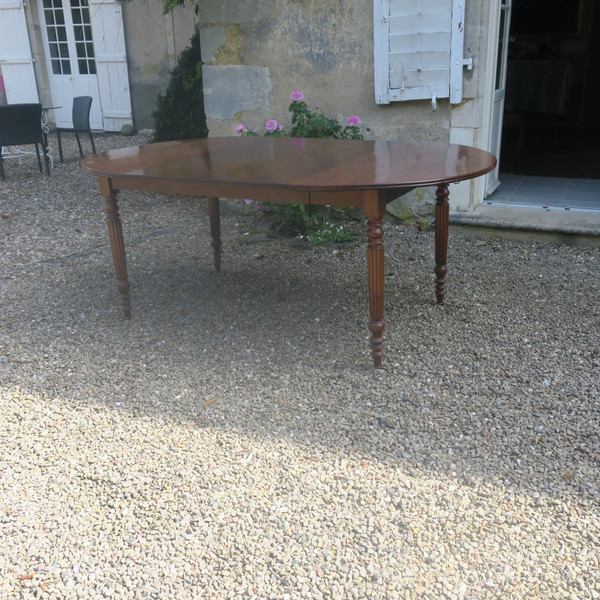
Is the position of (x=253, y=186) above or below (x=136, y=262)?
above

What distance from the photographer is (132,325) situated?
140 inches

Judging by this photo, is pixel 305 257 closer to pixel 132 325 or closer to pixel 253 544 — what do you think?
pixel 132 325

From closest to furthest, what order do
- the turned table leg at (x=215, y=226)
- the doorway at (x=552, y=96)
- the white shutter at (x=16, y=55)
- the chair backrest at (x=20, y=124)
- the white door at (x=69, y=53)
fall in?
the turned table leg at (x=215, y=226) → the doorway at (x=552, y=96) → the chair backrest at (x=20, y=124) → the white door at (x=69, y=53) → the white shutter at (x=16, y=55)

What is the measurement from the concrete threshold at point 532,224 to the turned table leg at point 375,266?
87.1 inches

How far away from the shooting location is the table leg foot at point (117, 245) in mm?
3326

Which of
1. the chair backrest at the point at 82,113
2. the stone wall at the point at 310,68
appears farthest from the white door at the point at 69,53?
the stone wall at the point at 310,68

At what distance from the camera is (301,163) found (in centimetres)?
310

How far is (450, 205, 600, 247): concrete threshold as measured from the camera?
450 centimetres

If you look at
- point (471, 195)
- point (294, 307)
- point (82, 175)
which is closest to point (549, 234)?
point (471, 195)

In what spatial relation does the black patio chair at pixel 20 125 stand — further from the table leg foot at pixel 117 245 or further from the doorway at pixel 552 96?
the doorway at pixel 552 96

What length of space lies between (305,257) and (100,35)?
7.39m

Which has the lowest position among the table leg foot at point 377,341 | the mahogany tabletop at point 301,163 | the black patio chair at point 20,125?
the table leg foot at point 377,341

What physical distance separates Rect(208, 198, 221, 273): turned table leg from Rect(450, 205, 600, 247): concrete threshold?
5.91 ft

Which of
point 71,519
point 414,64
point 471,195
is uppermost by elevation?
point 414,64
